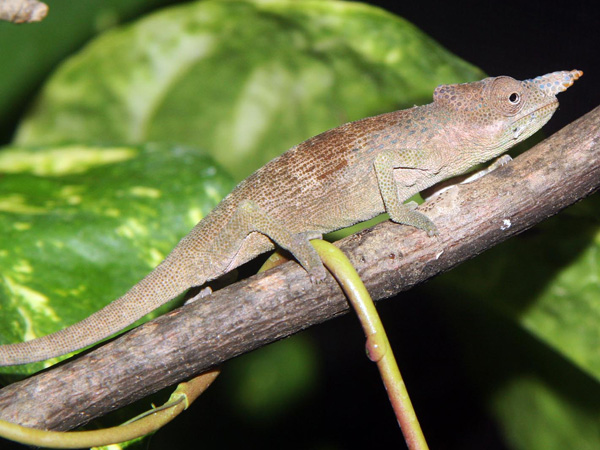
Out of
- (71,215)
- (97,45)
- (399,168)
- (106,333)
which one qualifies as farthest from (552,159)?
(97,45)

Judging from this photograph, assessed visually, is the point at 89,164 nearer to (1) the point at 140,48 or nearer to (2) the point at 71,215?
(2) the point at 71,215

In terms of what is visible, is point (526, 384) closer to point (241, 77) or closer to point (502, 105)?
point (502, 105)

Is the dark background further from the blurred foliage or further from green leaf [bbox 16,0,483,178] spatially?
green leaf [bbox 16,0,483,178]

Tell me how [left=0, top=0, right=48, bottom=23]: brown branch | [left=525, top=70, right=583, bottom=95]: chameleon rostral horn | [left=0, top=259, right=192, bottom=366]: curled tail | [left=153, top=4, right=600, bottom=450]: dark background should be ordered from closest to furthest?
1. [left=0, top=0, right=48, bottom=23]: brown branch
2. [left=0, top=259, right=192, bottom=366]: curled tail
3. [left=525, top=70, right=583, bottom=95]: chameleon rostral horn
4. [left=153, top=4, right=600, bottom=450]: dark background

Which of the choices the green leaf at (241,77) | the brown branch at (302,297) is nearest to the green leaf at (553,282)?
the brown branch at (302,297)

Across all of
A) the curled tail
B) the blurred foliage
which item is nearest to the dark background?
the blurred foliage

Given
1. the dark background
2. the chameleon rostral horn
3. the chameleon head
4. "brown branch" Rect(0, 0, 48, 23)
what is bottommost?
the dark background

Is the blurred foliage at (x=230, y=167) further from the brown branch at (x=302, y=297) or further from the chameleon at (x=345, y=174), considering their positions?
the brown branch at (x=302, y=297)
